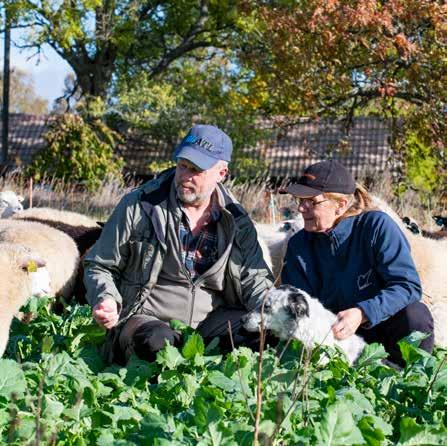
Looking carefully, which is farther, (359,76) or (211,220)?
(359,76)

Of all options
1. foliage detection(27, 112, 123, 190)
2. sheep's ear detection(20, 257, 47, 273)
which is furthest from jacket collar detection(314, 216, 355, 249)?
foliage detection(27, 112, 123, 190)

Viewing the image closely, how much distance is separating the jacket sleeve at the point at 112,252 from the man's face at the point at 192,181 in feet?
1.18

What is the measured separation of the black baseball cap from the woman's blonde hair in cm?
5

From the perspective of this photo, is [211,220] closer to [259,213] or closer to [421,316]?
[421,316]

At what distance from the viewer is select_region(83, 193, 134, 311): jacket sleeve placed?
558cm

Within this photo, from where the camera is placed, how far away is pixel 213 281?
19.1 feet

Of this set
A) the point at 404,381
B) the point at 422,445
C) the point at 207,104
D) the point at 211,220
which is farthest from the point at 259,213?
the point at 207,104

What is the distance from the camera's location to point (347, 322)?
5.23 metres

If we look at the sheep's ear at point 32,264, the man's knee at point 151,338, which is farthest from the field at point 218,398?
the sheep's ear at point 32,264

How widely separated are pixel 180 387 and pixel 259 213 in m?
9.64

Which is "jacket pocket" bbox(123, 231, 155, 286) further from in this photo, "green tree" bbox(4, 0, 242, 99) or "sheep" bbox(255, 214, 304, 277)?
"green tree" bbox(4, 0, 242, 99)

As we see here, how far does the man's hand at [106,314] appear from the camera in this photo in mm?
5105

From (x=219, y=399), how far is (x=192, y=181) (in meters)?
2.22

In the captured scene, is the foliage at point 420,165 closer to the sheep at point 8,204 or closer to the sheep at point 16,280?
the sheep at point 8,204
